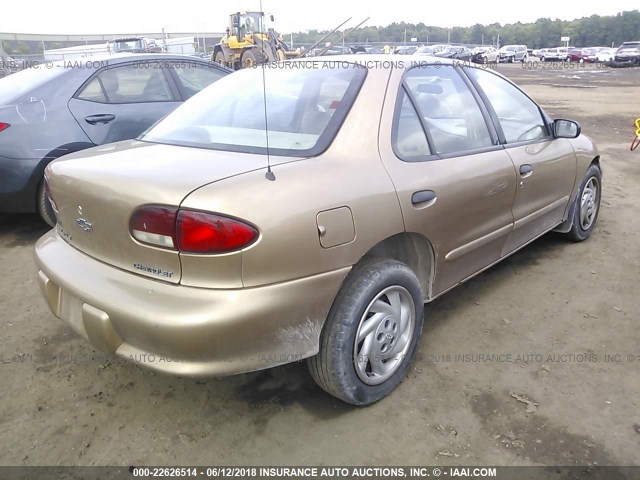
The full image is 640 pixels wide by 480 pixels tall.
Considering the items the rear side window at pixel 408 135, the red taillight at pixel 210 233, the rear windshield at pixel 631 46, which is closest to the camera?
the red taillight at pixel 210 233

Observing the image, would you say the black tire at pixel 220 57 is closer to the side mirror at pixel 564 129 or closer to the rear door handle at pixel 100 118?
the rear door handle at pixel 100 118

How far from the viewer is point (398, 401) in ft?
8.30

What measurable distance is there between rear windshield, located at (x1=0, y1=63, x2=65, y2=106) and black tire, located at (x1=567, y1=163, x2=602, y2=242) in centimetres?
455

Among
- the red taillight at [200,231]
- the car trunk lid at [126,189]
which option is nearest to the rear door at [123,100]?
the car trunk lid at [126,189]

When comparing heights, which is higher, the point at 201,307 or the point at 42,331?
the point at 201,307

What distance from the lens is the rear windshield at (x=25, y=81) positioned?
15.1 ft

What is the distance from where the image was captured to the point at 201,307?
1.91m

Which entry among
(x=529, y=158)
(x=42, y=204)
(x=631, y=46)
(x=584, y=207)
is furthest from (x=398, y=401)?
(x=631, y=46)

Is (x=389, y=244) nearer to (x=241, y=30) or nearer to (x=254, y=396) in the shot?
(x=254, y=396)

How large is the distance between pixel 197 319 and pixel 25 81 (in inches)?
159

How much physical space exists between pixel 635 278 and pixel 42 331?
394 centimetres

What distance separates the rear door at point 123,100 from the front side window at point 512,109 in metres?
3.15

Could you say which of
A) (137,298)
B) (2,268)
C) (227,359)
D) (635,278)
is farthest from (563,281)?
(2,268)

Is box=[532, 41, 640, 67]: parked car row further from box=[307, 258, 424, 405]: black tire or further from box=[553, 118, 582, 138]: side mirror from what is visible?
box=[307, 258, 424, 405]: black tire
